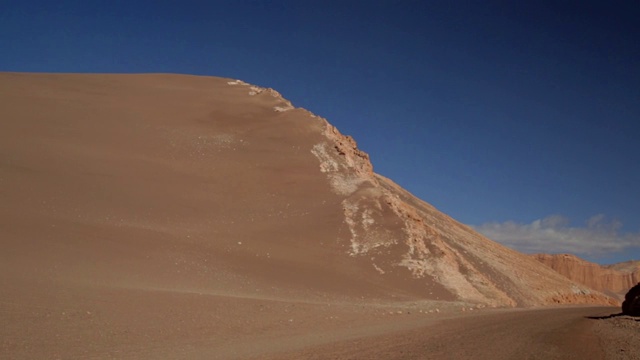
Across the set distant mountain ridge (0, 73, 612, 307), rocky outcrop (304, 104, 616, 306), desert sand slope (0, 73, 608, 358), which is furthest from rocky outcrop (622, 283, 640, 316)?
distant mountain ridge (0, 73, 612, 307)

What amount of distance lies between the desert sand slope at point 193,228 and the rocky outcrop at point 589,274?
3398 inches

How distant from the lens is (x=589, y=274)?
14312 cm

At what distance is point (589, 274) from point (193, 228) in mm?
132843

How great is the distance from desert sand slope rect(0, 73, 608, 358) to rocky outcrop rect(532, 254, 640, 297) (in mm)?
86305

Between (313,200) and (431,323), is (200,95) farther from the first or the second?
(431,323)

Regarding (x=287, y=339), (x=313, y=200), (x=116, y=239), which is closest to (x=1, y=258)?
(x=116, y=239)

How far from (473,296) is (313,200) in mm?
11772

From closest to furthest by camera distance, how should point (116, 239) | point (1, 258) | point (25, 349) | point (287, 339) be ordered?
point (25, 349) < point (287, 339) < point (1, 258) < point (116, 239)

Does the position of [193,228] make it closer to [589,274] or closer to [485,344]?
[485,344]

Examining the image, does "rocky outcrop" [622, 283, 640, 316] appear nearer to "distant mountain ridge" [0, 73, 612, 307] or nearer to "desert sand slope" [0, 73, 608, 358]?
"desert sand slope" [0, 73, 608, 358]

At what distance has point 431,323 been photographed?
20297 millimetres

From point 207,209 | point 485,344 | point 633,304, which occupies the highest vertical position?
point 207,209

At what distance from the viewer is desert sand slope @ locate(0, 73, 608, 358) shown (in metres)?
18.2

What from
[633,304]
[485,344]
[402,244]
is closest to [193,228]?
[402,244]
